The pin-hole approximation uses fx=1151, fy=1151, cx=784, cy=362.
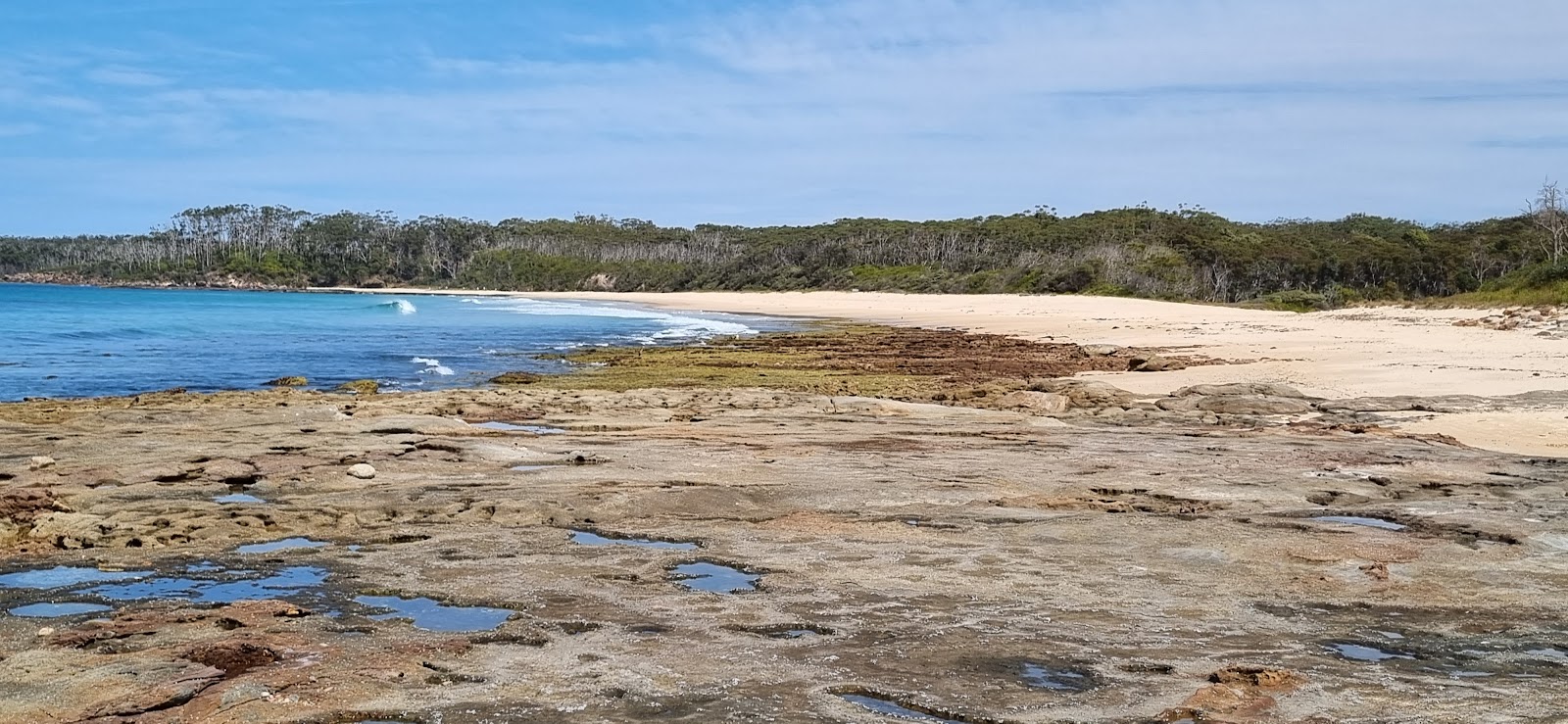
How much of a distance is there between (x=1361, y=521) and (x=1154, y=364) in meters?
15.0

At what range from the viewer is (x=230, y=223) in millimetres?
174500

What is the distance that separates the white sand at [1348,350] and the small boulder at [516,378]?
11.5 metres

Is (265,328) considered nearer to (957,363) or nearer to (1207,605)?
(957,363)

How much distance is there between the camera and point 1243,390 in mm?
17469

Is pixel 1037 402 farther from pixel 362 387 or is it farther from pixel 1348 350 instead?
pixel 362 387

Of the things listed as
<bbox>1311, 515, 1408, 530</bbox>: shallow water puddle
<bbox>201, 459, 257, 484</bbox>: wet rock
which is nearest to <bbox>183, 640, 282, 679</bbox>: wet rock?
<bbox>201, 459, 257, 484</bbox>: wet rock

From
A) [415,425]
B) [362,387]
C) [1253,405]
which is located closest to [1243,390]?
[1253,405]

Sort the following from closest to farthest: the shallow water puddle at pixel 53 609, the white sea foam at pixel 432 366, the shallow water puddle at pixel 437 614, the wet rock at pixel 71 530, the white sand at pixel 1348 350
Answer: the shallow water puddle at pixel 437 614, the shallow water puddle at pixel 53 609, the wet rock at pixel 71 530, the white sand at pixel 1348 350, the white sea foam at pixel 432 366

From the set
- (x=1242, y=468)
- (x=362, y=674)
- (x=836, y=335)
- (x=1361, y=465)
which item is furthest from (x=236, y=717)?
(x=836, y=335)

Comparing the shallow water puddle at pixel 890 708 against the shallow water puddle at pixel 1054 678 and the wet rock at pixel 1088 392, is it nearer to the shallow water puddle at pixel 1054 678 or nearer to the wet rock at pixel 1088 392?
the shallow water puddle at pixel 1054 678

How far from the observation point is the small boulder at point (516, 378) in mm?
22906

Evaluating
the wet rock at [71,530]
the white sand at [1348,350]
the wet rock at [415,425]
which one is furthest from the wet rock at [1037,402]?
the wet rock at [71,530]

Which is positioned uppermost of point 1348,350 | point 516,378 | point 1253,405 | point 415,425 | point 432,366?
point 1348,350

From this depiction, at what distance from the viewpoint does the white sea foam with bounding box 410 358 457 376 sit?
87.8ft
